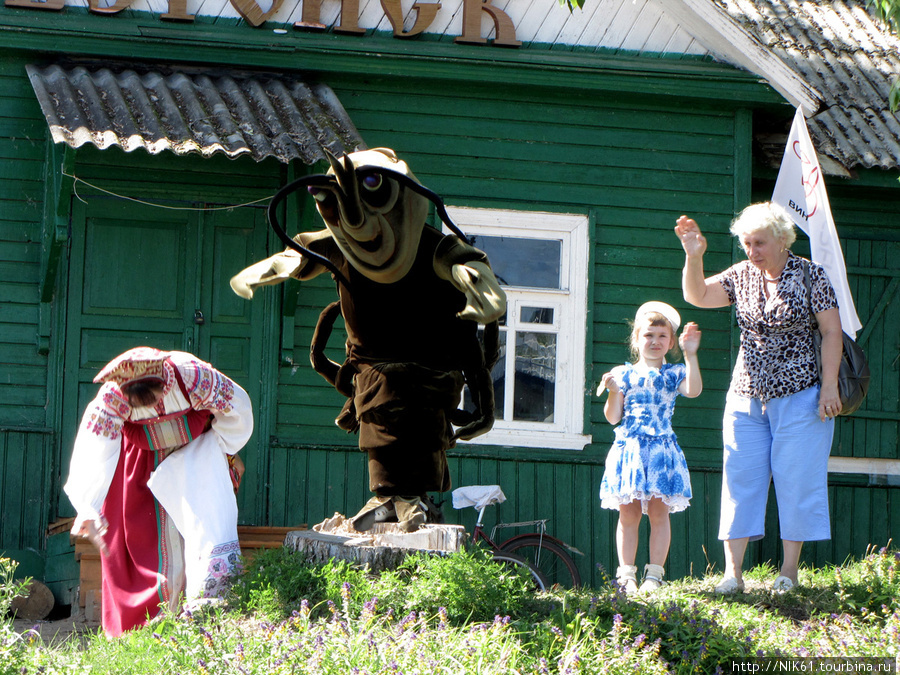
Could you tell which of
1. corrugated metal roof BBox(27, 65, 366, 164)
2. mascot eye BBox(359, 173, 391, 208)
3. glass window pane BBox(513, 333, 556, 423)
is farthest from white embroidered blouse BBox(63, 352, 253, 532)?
glass window pane BBox(513, 333, 556, 423)

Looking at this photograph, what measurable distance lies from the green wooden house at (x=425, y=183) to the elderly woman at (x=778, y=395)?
8.15 ft

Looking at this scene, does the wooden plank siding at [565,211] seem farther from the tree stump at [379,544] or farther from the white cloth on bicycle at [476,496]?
the tree stump at [379,544]

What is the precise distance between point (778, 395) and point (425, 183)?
3.66 m

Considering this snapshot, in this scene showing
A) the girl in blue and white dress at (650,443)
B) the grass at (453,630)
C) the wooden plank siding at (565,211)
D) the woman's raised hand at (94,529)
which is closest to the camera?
the grass at (453,630)

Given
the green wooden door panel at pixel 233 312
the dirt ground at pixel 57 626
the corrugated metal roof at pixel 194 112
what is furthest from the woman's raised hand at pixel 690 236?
the dirt ground at pixel 57 626

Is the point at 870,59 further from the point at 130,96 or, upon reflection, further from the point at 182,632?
the point at 182,632

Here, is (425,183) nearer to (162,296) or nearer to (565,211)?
(565,211)

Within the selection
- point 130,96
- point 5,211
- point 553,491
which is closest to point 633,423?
point 553,491

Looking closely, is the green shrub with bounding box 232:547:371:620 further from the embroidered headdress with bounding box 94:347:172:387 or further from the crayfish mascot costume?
the embroidered headdress with bounding box 94:347:172:387

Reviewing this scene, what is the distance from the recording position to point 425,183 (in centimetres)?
784

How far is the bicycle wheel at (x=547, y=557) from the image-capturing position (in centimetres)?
752

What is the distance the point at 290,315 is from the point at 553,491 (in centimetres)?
219

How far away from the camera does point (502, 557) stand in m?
7.14

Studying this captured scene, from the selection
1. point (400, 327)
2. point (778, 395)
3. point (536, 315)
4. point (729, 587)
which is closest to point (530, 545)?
point (536, 315)
